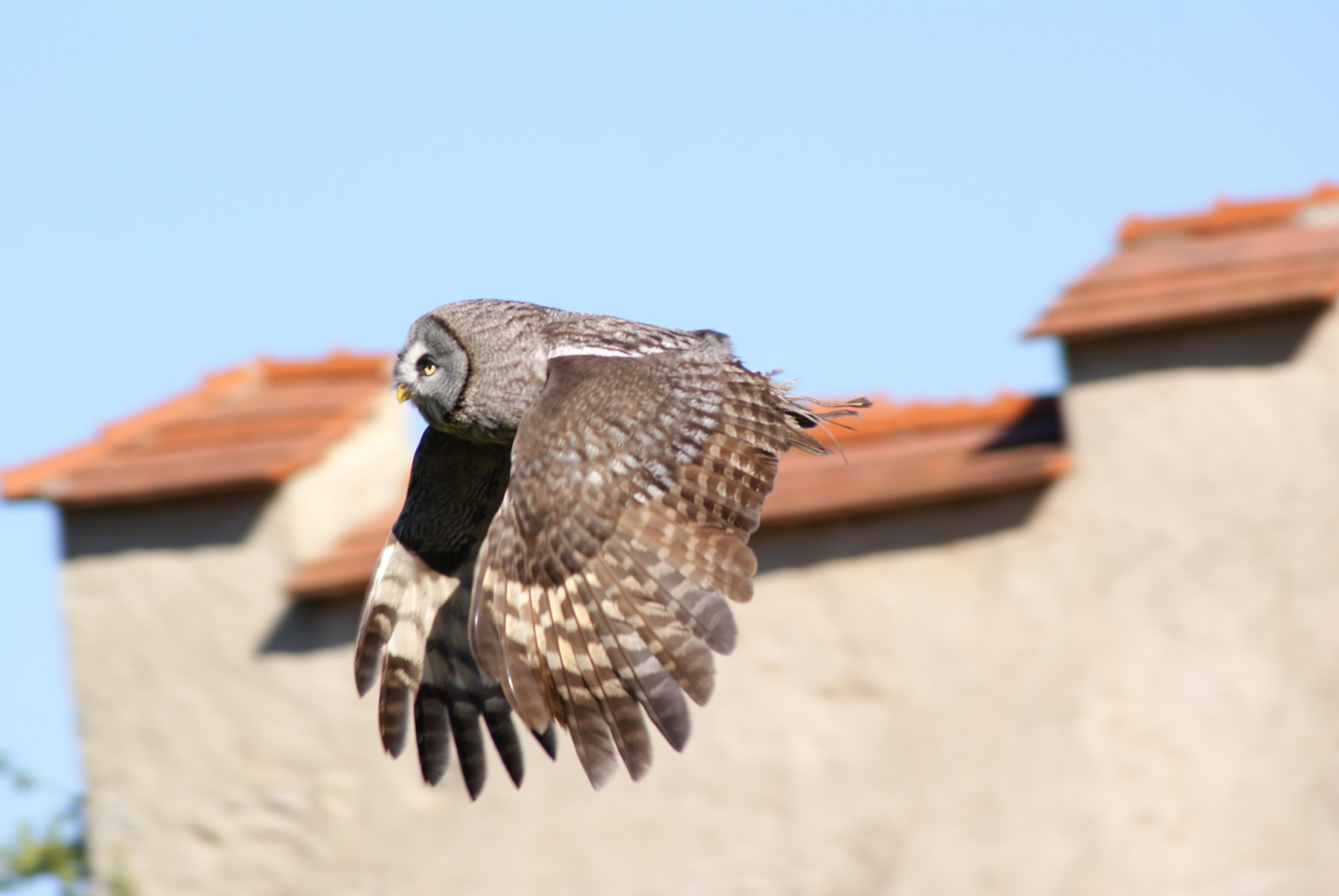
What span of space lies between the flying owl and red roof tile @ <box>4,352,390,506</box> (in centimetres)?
455

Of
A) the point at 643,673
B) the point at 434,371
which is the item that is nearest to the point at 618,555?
the point at 643,673

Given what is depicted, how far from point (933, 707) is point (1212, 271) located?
2681 millimetres

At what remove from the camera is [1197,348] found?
968 centimetres

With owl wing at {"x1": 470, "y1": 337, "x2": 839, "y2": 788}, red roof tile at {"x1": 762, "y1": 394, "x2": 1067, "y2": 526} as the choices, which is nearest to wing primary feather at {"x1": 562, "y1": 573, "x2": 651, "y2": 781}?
owl wing at {"x1": 470, "y1": 337, "x2": 839, "y2": 788}

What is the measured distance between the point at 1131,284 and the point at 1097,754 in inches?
95.9

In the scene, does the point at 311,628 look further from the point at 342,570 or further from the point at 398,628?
the point at 398,628

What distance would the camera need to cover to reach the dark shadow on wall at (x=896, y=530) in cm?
995

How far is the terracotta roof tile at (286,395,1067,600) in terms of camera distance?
9.98m

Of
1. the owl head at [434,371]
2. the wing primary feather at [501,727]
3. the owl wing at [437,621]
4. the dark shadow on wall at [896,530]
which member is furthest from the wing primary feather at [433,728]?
the dark shadow on wall at [896,530]

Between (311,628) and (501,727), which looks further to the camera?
(311,628)

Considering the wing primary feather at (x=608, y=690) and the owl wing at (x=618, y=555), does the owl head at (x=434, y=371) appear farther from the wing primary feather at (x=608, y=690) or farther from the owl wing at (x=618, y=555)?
the wing primary feather at (x=608, y=690)

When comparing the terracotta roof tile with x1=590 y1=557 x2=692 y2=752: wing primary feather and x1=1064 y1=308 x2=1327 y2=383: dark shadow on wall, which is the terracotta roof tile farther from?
x1=590 y1=557 x2=692 y2=752: wing primary feather

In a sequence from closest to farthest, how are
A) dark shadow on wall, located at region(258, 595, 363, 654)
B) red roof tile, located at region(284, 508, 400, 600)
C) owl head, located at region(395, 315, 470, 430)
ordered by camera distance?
1. owl head, located at region(395, 315, 470, 430)
2. red roof tile, located at region(284, 508, 400, 600)
3. dark shadow on wall, located at region(258, 595, 363, 654)

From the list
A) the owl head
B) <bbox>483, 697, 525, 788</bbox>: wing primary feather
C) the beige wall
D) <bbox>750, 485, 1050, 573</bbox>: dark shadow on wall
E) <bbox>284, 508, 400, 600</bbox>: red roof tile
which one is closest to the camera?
the owl head
